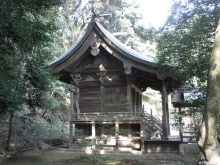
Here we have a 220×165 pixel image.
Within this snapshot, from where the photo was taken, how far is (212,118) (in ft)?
18.1

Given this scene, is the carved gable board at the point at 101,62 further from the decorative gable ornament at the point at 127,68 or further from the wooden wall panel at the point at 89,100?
the wooden wall panel at the point at 89,100

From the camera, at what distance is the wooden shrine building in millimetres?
11805

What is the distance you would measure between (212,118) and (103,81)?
26.6 ft

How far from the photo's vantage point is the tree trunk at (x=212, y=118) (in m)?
5.47

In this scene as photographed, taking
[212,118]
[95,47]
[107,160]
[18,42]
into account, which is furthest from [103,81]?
[212,118]

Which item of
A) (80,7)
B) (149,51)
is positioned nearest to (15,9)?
(80,7)

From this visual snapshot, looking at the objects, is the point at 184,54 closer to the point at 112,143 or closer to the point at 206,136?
the point at 206,136

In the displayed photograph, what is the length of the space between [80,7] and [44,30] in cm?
2200

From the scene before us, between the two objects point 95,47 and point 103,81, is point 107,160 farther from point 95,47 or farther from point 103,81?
point 95,47

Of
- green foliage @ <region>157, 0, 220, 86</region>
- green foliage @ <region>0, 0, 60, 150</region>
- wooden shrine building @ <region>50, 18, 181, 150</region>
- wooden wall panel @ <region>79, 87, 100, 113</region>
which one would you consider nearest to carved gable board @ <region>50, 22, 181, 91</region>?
wooden shrine building @ <region>50, 18, 181, 150</region>

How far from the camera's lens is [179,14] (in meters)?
9.09

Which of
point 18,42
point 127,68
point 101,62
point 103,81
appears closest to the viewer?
point 18,42

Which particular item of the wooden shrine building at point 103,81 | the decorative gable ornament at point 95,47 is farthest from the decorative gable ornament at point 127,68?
the decorative gable ornament at point 95,47

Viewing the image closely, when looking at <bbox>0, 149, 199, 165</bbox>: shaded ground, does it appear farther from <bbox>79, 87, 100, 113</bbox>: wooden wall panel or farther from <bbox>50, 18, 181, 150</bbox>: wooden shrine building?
<bbox>79, 87, 100, 113</bbox>: wooden wall panel
